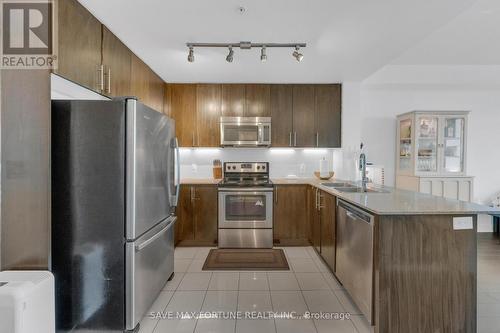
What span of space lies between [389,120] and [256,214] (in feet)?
9.40

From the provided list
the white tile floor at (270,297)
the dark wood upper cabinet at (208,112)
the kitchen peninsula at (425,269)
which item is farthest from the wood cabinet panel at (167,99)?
the kitchen peninsula at (425,269)

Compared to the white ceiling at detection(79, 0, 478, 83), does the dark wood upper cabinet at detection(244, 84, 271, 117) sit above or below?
below

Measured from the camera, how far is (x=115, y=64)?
259 cm

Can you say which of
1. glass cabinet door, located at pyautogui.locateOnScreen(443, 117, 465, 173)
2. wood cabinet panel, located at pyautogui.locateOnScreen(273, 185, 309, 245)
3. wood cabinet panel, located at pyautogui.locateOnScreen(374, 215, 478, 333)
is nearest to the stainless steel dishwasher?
wood cabinet panel, located at pyautogui.locateOnScreen(374, 215, 478, 333)

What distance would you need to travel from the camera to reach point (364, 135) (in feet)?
15.1

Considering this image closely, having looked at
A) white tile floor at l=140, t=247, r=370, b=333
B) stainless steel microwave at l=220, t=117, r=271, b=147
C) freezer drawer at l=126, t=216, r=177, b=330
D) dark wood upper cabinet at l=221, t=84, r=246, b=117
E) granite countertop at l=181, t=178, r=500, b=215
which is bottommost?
white tile floor at l=140, t=247, r=370, b=333

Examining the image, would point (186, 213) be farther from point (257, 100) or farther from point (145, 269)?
point (257, 100)

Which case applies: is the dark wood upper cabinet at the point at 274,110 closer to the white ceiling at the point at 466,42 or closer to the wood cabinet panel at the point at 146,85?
the wood cabinet panel at the point at 146,85

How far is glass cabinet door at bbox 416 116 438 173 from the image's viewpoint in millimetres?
4191

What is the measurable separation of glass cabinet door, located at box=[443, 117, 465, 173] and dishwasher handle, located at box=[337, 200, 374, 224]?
282cm

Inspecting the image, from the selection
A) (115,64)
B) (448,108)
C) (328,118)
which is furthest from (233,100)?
(448,108)

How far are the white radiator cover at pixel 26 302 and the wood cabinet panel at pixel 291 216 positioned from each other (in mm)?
2727

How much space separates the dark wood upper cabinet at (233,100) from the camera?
13.5 feet

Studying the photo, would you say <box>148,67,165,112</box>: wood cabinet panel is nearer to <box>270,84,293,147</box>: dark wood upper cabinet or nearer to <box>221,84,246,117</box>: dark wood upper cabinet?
<box>221,84,246,117</box>: dark wood upper cabinet
